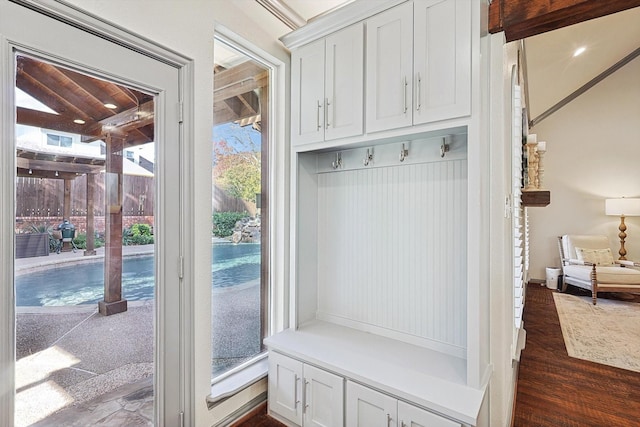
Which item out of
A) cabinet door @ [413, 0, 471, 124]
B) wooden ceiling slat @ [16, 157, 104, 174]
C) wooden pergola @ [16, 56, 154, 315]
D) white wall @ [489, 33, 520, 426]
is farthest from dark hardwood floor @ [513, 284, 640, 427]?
wooden ceiling slat @ [16, 157, 104, 174]

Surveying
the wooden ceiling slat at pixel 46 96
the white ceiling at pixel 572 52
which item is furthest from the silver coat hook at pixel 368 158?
the wooden ceiling slat at pixel 46 96

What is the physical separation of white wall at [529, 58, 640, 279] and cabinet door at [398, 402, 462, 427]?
610 centimetres

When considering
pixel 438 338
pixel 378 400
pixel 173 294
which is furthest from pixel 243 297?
pixel 438 338

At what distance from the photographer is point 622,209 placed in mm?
5398

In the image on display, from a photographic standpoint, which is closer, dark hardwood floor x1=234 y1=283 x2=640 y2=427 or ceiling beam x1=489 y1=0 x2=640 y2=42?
ceiling beam x1=489 y1=0 x2=640 y2=42

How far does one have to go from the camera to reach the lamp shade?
532 centimetres

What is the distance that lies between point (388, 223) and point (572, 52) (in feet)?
13.6

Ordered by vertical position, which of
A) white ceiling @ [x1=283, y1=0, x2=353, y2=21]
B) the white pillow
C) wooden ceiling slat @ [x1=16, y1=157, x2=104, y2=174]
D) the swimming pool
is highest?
white ceiling @ [x1=283, y1=0, x2=353, y2=21]

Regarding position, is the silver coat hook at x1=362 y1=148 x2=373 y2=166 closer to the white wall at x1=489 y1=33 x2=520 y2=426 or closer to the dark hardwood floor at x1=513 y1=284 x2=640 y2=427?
the white wall at x1=489 y1=33 x2=520 y2=426

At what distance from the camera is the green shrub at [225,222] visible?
6.41ft

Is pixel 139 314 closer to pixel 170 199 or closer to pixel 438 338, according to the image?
pixel 170 199

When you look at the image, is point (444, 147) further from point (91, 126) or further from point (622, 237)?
point (622, 237)

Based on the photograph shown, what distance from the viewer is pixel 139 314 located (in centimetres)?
157

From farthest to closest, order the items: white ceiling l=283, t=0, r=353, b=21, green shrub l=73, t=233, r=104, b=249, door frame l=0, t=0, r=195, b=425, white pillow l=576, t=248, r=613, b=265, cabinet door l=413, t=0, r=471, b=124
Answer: white pillow l=576, t=248, r=613, b=265 < white ceiling l=283, t=0, r=353, b=21 < cabinet door l=413, t=0, r=471, b=124 < green shrub l=73, t=233, r=104, b=249 < door frame l=0, t=0, r=195, b=425
